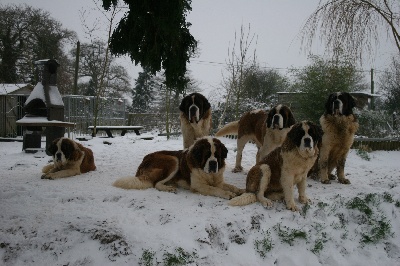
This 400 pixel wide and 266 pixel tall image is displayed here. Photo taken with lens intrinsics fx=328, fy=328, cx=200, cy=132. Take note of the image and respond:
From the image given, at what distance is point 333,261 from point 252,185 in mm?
1211

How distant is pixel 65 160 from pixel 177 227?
9.29 ft

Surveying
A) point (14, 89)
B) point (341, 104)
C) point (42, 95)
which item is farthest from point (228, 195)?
point (14, 89)

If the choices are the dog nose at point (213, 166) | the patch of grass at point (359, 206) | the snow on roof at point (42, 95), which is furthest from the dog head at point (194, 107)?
the snow on roof at point (42, 95)

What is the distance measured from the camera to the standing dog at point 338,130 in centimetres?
522

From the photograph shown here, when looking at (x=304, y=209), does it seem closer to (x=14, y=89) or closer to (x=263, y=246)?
(x=263, y=246)

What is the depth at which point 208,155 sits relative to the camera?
13.9 feet

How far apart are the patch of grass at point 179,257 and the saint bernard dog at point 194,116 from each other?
9.40ft

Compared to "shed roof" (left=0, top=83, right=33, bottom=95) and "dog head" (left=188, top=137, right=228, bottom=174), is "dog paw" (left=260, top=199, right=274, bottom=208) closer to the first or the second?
"dog head" (left=188, top=137, right=228, bottom=174)

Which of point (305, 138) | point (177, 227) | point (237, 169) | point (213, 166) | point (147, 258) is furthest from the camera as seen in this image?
point (237, 169)

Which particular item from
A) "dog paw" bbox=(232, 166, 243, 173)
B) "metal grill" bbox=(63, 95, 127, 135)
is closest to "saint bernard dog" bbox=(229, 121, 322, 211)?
"dog paw" bbox=(232, 166, 243, 173)

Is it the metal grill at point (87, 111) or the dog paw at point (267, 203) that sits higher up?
the metal grill at point (87, 111)

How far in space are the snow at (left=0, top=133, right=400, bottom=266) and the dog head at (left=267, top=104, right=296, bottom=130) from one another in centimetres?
111

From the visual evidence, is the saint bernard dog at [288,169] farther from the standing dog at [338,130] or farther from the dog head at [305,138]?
the standing dog at [338,130]

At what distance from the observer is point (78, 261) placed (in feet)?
9.70
